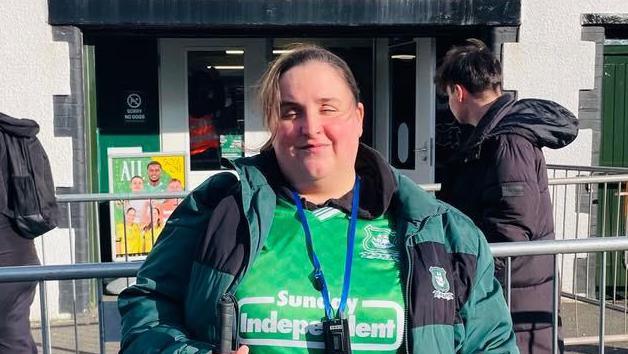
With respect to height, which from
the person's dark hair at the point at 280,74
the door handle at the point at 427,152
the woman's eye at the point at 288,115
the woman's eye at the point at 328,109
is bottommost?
the door handle at the point at 427,152

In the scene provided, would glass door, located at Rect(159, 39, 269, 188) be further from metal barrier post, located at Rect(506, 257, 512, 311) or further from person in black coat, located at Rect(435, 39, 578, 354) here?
metal barrier post, located at Rect(506, 257, 512, 311)

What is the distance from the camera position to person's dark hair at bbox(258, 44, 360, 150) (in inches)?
70.4

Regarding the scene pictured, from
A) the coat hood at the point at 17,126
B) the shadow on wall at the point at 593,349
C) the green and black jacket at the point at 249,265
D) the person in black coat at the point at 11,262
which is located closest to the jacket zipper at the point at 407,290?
the green and black jacket at the point at 249,265

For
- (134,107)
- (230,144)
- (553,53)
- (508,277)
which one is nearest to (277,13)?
(230,144)

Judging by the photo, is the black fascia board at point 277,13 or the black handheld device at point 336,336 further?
the black fascia board at point 277,13

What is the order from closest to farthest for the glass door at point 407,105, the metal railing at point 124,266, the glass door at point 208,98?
1. the metal railing at point 124,266
2. the glass door at point 407,105
3. the glass door at point 208,98

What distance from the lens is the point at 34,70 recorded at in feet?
18.9

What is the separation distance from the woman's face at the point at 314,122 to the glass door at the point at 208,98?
513cm

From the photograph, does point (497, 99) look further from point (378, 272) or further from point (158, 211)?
point (158, 211)

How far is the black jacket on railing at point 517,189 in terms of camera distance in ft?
9.02

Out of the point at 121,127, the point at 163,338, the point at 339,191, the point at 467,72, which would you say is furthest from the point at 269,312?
the point at 121,127

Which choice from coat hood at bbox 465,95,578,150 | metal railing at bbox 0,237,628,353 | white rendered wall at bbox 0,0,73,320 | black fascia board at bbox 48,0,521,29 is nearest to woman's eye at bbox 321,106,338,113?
metal railing at bbox 0,237,628,353

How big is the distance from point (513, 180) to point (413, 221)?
1076mm

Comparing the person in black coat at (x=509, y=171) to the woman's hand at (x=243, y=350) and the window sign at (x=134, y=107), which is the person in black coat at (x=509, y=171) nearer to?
the woman's hand at (x=243, y=350)
